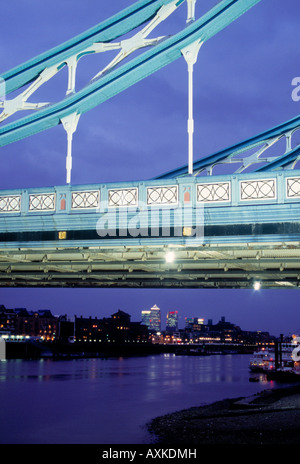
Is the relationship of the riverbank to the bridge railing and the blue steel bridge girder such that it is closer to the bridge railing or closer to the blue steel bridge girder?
the bridge railing

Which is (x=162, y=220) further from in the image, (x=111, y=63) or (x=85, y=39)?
(x=85, y=39)

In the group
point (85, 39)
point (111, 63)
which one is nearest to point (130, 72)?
point (111, 63)

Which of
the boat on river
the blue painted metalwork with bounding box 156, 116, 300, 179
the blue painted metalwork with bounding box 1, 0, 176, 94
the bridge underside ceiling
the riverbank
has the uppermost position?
the blue painted metalwork with bounding box 1, 0, 176, 94

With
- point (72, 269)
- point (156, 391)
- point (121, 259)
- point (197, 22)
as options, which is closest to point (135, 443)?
point (72, 269)

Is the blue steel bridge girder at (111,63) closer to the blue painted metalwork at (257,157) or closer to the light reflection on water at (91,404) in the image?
the blue painted metalwork at (257,157)

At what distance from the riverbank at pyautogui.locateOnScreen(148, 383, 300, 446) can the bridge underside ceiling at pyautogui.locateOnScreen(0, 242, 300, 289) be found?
6.13m

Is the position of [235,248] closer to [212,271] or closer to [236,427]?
[212,271]

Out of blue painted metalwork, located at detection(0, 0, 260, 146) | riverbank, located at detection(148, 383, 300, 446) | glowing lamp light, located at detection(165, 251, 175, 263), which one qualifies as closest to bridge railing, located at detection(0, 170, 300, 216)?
glowing lamp light, located at detection(165, 251, 175, 263)

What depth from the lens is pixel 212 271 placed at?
1995 centimetres

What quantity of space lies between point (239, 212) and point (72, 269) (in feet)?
31.4

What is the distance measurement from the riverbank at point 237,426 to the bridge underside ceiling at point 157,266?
613cm

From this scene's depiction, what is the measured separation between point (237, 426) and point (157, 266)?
8977mm

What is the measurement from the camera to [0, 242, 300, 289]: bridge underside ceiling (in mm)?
15695

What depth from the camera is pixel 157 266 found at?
19.0 m
